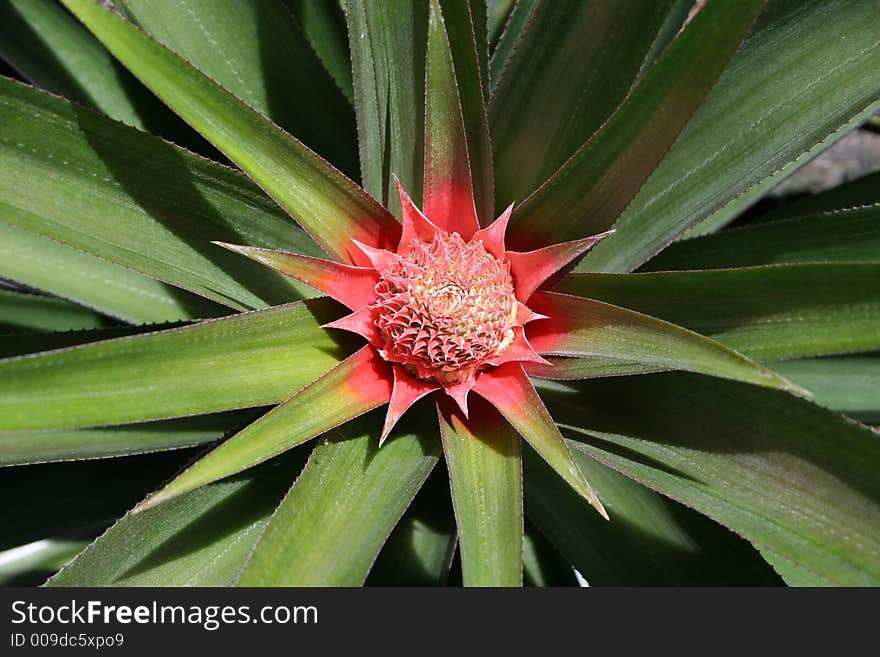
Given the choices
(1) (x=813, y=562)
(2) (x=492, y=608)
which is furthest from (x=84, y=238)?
(1) (x=813, y=562)

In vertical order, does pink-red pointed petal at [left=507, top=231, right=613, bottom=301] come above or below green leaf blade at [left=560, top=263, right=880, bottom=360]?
above

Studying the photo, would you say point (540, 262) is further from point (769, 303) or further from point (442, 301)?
point (769, 303)

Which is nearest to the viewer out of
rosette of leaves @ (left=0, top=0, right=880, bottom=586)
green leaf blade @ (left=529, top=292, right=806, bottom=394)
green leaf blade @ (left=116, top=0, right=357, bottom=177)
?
green leaf blade @ (left=529, top=292, right=806, bottom=394)

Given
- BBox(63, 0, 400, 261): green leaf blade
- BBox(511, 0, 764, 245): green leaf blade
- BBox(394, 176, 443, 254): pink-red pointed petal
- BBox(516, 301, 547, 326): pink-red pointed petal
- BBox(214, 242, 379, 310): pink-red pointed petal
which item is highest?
BBox(63, 0, 400, 261): green leaf blade

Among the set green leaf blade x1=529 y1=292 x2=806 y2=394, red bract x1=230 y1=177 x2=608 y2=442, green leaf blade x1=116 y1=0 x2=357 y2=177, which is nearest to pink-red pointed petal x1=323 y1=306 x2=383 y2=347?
red bract x1=230 y1=177 x2=608 y2=442

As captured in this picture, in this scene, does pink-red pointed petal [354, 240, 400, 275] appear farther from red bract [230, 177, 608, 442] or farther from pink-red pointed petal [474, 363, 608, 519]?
pink-red pointed petal [474, 363, 608, 519]

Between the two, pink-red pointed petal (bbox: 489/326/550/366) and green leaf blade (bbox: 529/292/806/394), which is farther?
pink-red pointed petal (bbox: 489/326/550/366)

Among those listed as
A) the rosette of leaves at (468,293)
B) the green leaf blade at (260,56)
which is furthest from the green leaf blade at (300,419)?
the green leaf blade at (260,56)

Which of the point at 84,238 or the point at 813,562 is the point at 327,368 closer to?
the point at 84,238
